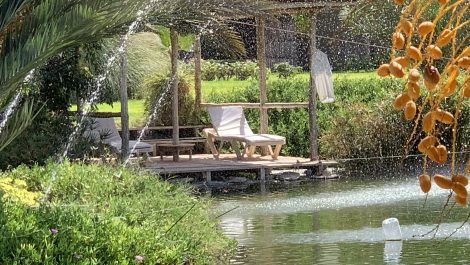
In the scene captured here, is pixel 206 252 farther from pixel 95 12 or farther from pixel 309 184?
pixel 309 184

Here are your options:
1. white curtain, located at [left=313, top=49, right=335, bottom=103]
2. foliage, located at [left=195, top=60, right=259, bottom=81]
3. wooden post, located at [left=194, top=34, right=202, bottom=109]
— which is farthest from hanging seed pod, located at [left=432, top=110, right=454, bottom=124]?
foliage, located at [left=195, top=60, right=259, bottom=81]

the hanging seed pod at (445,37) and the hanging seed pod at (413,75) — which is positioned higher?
the hanging seed pod at (445,37)

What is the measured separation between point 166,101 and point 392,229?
9.50 meters

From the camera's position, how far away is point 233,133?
16.2 meters

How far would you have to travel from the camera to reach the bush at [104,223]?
5250 mm

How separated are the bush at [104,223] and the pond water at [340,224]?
2.52 ft

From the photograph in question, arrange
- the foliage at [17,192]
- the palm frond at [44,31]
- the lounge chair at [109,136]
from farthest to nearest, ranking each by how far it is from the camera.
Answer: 1. the lounge chair at [109,136]
2. the foliage at [17,192]
3. the palm frond at [44,31]

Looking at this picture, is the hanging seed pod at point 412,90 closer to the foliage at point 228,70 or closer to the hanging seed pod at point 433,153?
the hanging seed pod at point 433,153

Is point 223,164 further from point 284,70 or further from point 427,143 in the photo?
point 427,143

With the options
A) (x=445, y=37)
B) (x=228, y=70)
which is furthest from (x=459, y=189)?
(x=228, y=70)

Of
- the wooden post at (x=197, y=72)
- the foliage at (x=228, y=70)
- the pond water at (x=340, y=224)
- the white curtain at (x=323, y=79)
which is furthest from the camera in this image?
the foliage at (x=228, y=70)

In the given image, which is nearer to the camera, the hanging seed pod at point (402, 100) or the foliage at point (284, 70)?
the hanging seed pod at point (402, 100)

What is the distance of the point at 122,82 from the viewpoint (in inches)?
563

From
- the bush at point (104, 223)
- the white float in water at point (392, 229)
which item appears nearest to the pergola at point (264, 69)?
the bush at point (104, 223)
